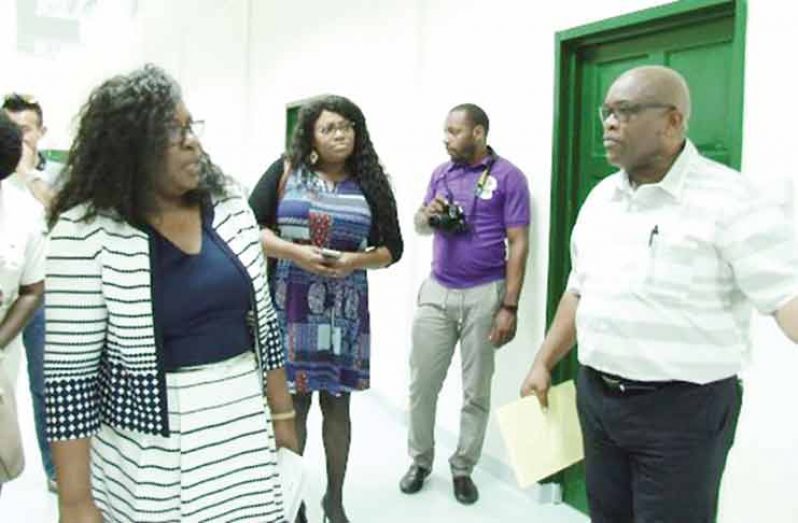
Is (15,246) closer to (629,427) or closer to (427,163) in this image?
(629,427)

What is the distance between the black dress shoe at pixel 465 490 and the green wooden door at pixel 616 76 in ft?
1.16

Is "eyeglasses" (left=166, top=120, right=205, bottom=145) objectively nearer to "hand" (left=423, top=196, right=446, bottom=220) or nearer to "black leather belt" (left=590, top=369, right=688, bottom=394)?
"black leather belt" (left=590, top=369, right=688, bottom=394)

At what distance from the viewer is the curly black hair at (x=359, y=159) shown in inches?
97.5

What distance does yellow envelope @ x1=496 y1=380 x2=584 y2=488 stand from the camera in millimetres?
1872

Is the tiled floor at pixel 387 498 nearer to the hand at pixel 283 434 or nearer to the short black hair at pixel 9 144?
the hand at pixel 283 434

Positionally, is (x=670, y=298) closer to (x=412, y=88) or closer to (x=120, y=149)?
(x=120, y=149)

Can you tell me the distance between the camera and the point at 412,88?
4.04 m

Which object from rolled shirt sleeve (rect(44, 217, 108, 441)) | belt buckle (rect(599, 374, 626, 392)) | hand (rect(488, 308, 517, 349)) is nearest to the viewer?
rolled shirt sleeve (rect(44, 217, 108, 441))

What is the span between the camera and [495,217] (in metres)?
3.02

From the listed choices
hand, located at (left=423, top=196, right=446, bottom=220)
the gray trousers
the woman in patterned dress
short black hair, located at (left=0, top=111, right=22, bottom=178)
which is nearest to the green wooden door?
the gray trousers

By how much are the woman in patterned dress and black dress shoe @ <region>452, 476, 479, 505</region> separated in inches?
31.9

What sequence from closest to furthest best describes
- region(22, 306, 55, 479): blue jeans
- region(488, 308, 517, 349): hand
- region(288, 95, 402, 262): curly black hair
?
region(288, 95, 402, 262): curly black hair < region(22, 306, 55, 479): blue jeans < region(488, 308, 517, 349): hand

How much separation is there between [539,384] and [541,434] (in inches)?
5.2

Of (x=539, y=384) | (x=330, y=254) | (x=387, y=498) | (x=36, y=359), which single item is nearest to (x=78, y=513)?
(x=539, y=384)
